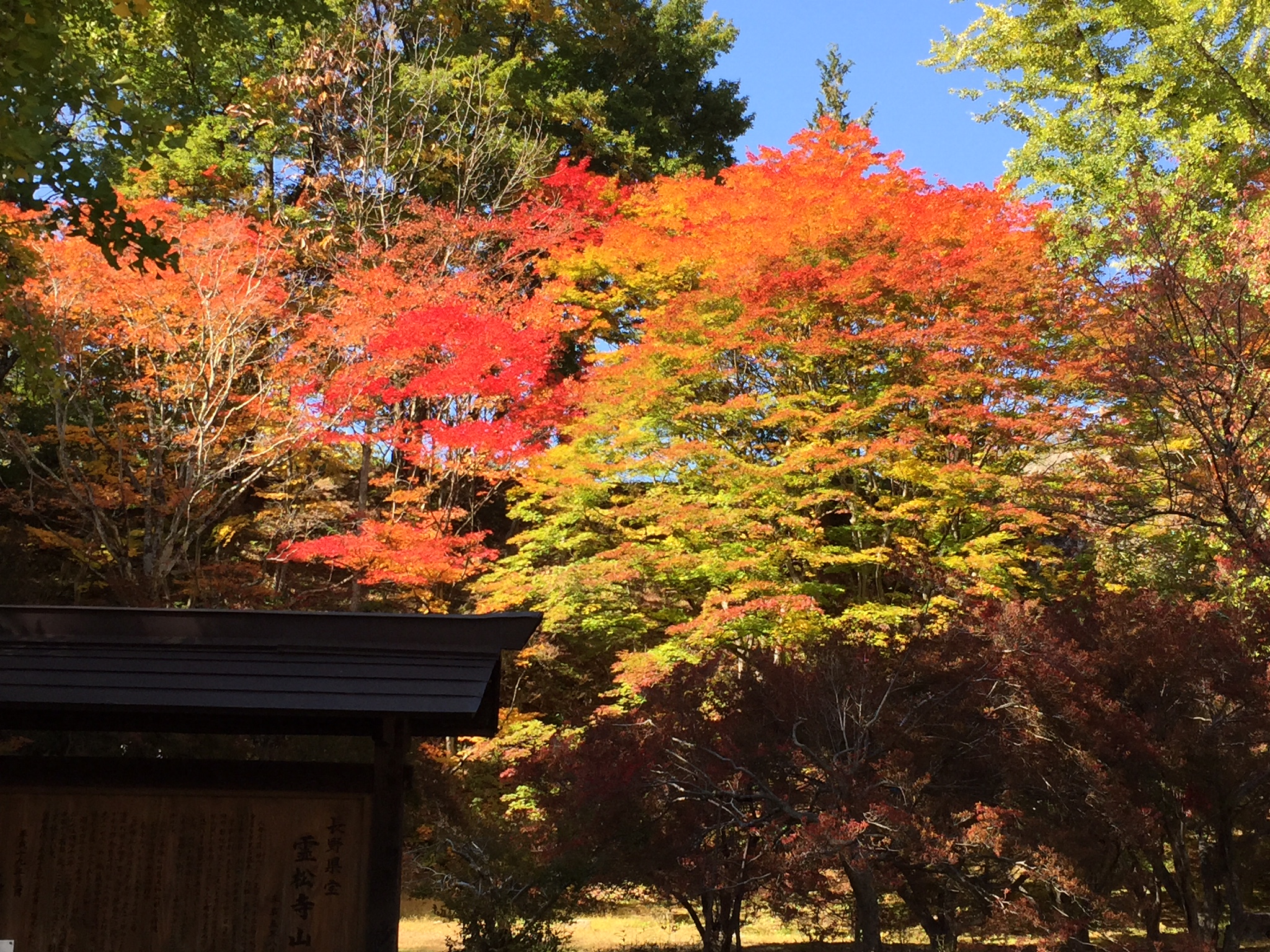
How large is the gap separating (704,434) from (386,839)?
973 centimetres

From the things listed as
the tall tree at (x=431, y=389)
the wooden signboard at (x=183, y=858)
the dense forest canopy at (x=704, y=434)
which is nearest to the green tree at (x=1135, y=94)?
the dense forest canopy at (x=704, y=434)

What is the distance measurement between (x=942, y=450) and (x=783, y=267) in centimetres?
333

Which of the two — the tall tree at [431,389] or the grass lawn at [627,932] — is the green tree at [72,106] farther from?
the grass lawn at [627,932]

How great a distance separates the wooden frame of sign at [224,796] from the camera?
5.46 meters

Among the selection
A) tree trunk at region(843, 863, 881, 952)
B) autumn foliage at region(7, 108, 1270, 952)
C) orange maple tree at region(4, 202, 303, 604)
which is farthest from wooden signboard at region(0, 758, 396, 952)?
orange maple tree at region(4, 202, 303, 604)

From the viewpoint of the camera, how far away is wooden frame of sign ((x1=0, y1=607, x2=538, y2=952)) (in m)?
5.46

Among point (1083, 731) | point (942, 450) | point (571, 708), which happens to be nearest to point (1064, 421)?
point (942, 450)

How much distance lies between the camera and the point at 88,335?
14344 millimetres

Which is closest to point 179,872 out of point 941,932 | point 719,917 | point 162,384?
point 719,917

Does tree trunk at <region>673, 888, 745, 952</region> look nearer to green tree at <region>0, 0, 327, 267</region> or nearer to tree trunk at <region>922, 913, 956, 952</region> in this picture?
tree trunk at <region>922, 913, 956, 952</region>

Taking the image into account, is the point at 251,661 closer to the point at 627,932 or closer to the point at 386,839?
the point at 386,839

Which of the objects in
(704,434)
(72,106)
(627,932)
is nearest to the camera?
(72,106)

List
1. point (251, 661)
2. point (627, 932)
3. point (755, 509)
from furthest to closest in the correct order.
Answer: point (755, 509)
point (627, 932)
point (251, 661)

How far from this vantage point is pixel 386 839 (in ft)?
19.0
